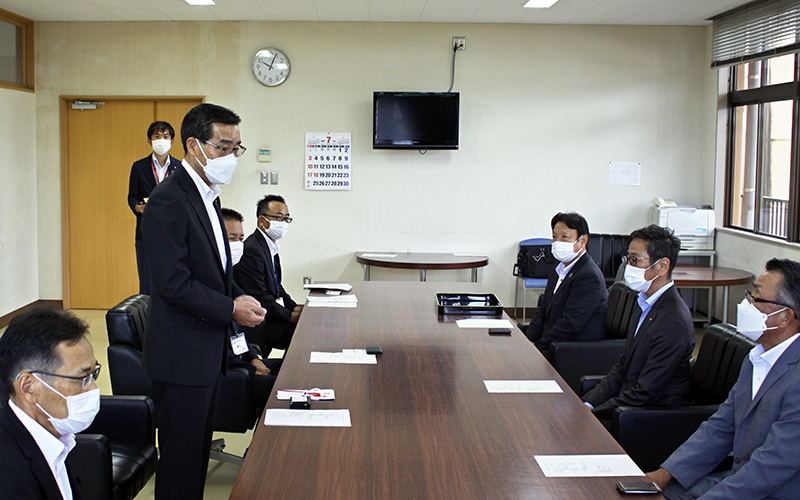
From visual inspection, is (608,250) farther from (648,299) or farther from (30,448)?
(30,448)

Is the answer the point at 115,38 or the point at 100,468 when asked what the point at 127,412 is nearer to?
the point at 100,468

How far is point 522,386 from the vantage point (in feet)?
7.68

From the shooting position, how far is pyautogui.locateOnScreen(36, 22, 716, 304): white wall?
6.41 metres

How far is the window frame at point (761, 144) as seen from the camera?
520cm

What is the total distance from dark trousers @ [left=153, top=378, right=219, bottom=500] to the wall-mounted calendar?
176 inches

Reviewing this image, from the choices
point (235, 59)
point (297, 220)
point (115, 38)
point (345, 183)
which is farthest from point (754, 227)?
point (115, 38)

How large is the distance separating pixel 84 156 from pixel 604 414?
5.97m

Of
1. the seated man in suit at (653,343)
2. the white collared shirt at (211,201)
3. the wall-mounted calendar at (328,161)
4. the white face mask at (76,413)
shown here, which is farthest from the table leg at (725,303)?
the white face mask at (76,413)

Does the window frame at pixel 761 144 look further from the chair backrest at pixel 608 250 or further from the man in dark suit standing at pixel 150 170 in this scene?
the man in dark suit standing at pixel 150 170

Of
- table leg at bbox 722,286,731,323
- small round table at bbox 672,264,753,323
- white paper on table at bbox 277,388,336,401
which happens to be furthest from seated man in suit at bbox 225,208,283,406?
table leg at bbox 722,286,731,323

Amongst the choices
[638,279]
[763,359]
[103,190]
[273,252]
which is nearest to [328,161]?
[103,190]

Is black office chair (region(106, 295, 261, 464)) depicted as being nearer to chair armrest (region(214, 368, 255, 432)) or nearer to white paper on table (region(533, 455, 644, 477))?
chair armrest (region(214, 368, 255, 432))

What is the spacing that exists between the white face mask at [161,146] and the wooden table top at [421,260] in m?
2.02

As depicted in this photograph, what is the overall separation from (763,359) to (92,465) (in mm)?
2191
